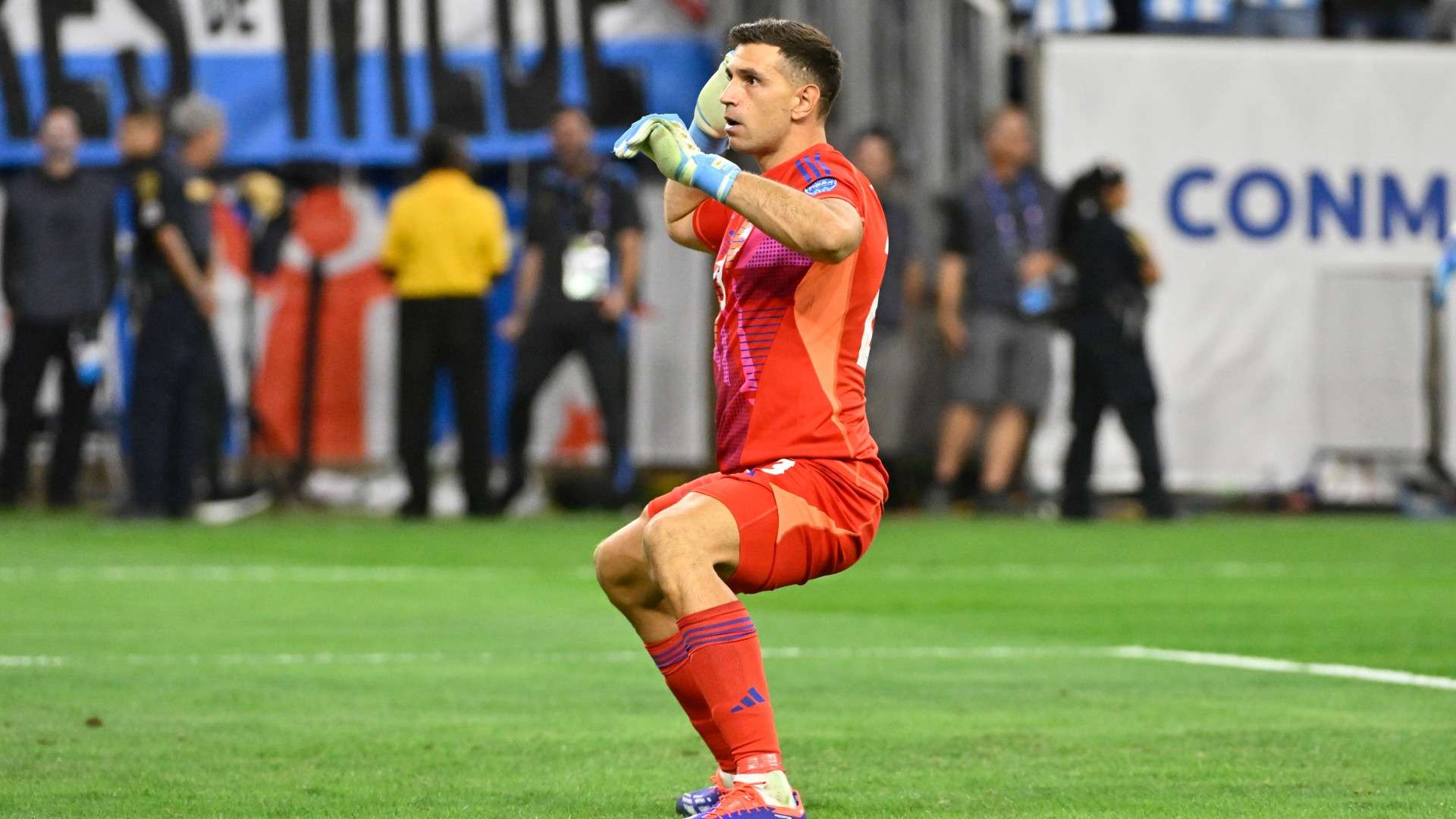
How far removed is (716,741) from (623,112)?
13.1 m

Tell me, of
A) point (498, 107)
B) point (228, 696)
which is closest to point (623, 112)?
point (498, 107)

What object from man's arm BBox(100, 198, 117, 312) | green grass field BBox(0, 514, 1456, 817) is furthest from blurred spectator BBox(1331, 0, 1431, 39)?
man's arm BBox(100, 198, 117, 312)

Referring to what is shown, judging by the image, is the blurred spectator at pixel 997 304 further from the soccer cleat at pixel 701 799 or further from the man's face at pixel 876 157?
the soccer cleat at pixel 701 799

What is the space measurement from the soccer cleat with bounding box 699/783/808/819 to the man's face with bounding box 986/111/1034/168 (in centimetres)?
1229

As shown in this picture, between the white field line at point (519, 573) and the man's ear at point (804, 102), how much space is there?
6.46 meters

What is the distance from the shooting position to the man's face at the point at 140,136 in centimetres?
1545

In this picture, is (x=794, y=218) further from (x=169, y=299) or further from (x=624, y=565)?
(x=169, y=299)

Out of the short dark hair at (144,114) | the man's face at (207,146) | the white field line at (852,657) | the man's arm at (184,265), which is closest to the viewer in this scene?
the white field line at (852,657)

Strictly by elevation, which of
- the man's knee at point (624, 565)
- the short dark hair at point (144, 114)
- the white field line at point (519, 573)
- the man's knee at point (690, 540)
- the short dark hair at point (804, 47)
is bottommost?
the white field line at point (519, 573)

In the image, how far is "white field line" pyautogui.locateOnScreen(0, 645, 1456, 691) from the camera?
313 inches

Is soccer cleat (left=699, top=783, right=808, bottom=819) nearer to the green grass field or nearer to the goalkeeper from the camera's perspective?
the goalkeeper

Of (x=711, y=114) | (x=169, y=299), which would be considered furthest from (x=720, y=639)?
(x=169, y=299)

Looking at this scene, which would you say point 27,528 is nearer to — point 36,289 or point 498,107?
point 36,289

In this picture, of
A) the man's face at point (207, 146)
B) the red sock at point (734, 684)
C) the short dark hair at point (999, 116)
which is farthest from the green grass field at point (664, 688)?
the short dark hair at point (999, 116)
